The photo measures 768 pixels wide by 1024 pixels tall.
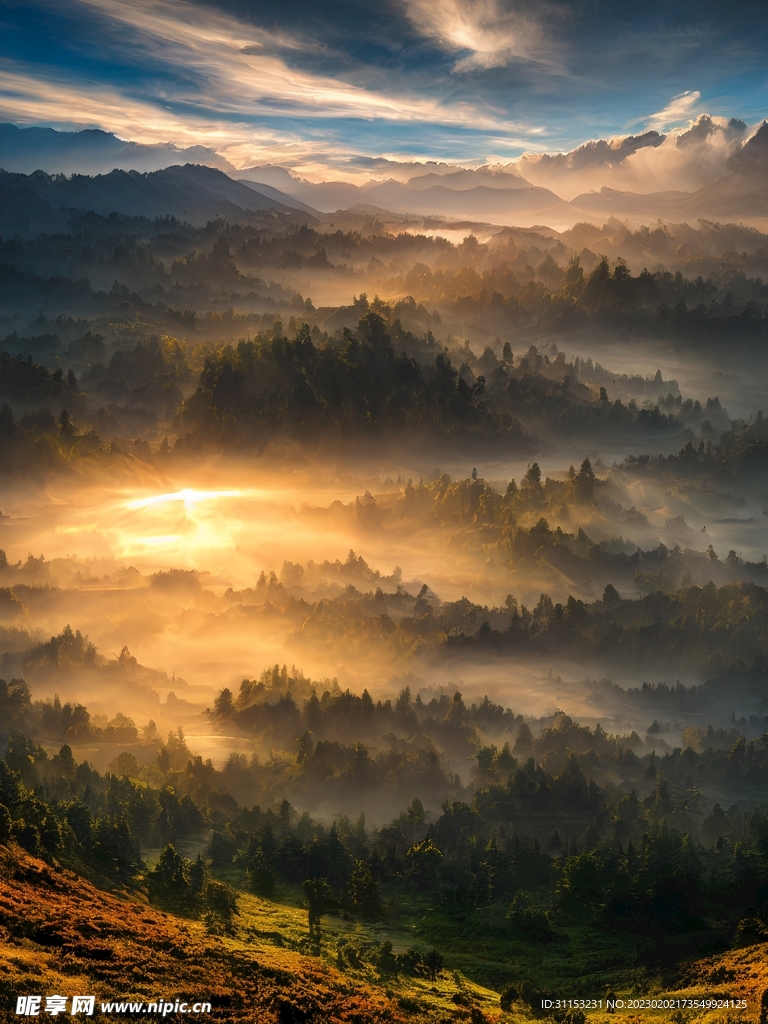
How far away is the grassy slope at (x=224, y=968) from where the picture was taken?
99000 millimetres

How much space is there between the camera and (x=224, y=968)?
116 metres

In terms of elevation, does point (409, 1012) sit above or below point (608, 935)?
above

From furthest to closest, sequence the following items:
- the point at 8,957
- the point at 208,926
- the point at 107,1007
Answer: the point at 208,926, the point at 8,957, the point at 107,1007

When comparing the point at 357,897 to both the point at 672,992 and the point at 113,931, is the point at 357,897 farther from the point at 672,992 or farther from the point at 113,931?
the point at 113,931

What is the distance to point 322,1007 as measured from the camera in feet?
365

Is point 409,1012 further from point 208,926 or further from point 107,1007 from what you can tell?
point 107,1007

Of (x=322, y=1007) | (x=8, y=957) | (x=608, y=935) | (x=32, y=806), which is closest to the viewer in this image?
(x=8, y=957)

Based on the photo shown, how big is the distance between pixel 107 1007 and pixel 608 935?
13124 centimetres

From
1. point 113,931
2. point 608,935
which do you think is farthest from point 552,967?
point 113,931

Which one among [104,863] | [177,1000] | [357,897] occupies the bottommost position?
[357,897]

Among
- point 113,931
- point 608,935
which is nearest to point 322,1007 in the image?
point 113,931

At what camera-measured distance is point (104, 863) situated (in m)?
170

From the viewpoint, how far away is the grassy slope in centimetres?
9900

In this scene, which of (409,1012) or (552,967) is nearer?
(409,1012)
